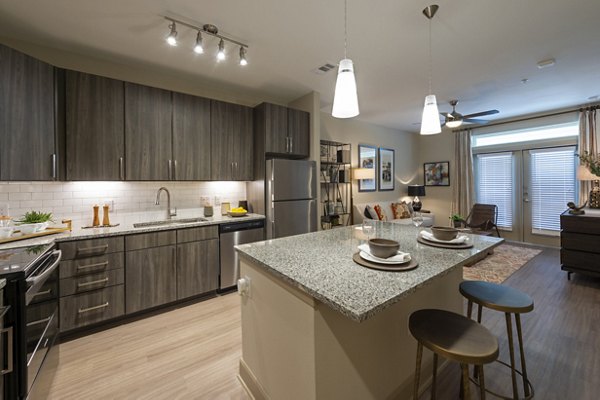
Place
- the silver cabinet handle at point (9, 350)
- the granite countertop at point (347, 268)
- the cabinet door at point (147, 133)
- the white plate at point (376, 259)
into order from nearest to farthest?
the granite countertop at point (347, 268)
the white plate at point (376, 259)
the silver cabinet handle at point (9, 350)
the cabinet door at point (147, 133)

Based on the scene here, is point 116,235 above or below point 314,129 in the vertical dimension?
below

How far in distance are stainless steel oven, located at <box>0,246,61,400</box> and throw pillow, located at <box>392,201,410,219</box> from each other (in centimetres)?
564

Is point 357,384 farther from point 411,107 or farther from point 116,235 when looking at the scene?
point 411,107

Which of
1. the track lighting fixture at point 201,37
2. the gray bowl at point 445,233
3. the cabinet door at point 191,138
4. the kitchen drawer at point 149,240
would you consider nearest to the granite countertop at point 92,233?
the kitchen drawer at point 149,240

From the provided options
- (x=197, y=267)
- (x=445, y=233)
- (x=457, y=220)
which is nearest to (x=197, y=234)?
(x=197, y=267)

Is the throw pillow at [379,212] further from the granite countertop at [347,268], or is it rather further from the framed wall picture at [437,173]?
the granite countertop at [347,268]

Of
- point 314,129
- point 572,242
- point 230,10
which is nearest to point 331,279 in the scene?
point 230,10

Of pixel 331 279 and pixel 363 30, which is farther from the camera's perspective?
pixel 363 30

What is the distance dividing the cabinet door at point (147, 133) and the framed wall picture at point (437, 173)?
6361 millimetres

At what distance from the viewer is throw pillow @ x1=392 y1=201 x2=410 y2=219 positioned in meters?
5.83

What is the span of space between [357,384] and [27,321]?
6.29 ft

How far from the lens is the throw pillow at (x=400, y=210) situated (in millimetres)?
5832

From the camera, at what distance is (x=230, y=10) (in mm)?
2053

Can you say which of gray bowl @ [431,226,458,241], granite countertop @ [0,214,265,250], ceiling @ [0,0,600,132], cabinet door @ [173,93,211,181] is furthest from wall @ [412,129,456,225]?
cabinet door @ [173,93,211,181]
